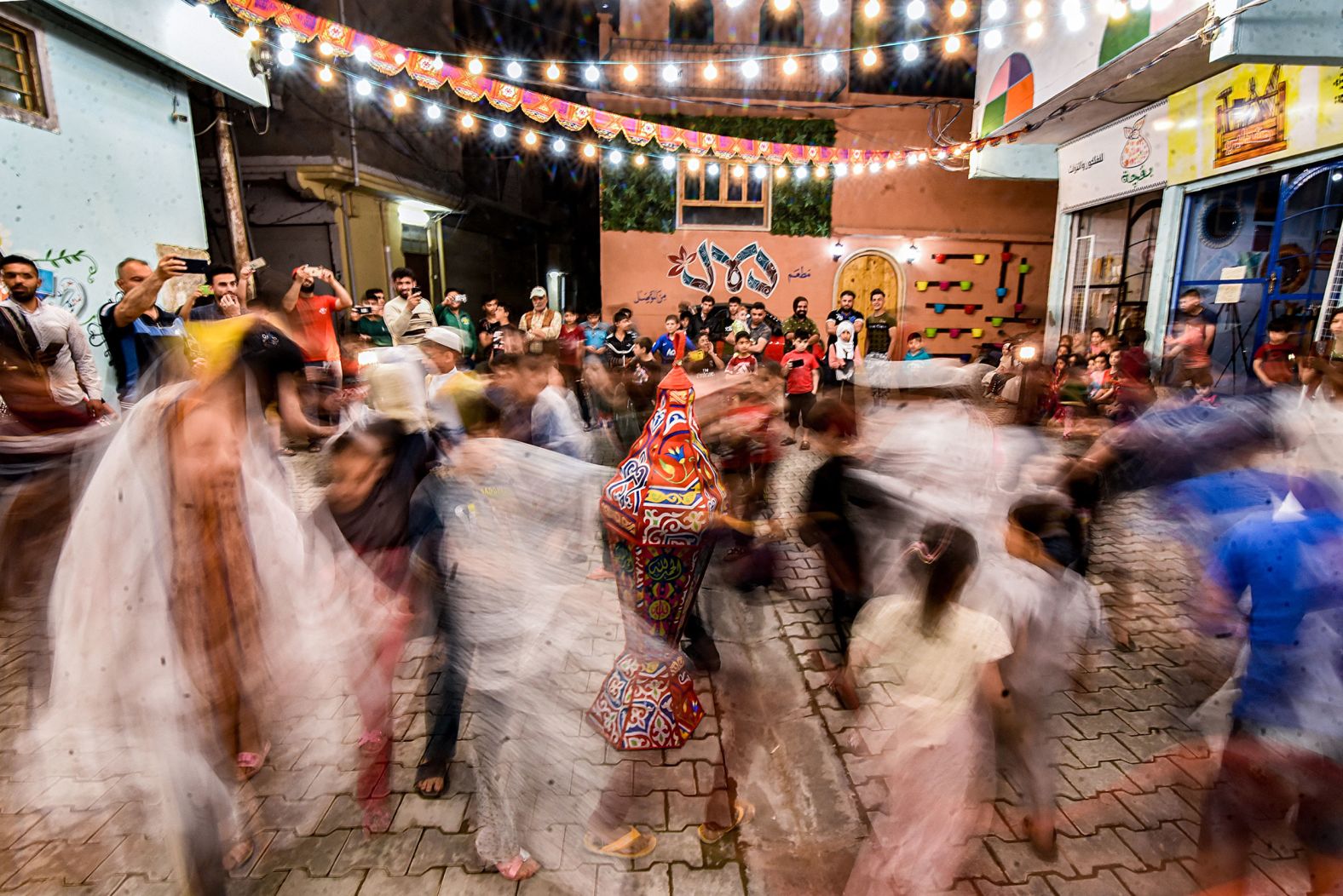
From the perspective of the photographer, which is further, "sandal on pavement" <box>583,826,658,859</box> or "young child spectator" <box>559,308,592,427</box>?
"young child spectator" <box>559,308,592,427</box>

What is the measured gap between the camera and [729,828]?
2.77 metres

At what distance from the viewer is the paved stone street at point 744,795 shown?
252 cm

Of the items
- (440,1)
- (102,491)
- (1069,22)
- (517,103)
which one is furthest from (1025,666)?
(440,1)

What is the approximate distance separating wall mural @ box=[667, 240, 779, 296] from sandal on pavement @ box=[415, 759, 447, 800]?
12821mm

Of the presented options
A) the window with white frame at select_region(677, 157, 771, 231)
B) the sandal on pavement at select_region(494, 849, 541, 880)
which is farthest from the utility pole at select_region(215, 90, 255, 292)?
the sandal on pavement at select_region(494, 849, 541, 880)

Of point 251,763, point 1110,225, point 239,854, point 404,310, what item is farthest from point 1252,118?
point 239,854

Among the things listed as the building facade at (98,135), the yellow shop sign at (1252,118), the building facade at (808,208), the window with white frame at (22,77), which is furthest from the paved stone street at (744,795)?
the building facade at (808,208)

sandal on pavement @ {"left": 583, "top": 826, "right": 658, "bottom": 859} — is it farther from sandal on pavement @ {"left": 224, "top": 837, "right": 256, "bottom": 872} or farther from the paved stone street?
sandal on pavement @ {"left": 224, "top": 837, "right": 256, "bottom": 872}

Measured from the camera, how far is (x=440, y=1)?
1505 centimetres

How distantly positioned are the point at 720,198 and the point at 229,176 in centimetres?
903

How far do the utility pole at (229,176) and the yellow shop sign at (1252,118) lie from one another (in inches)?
528

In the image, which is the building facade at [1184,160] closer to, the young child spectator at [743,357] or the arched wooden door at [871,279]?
the arched wooden door at [871,279]

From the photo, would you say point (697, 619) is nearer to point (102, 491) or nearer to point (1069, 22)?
point (102, 491)

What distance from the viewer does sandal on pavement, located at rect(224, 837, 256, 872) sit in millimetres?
2557
